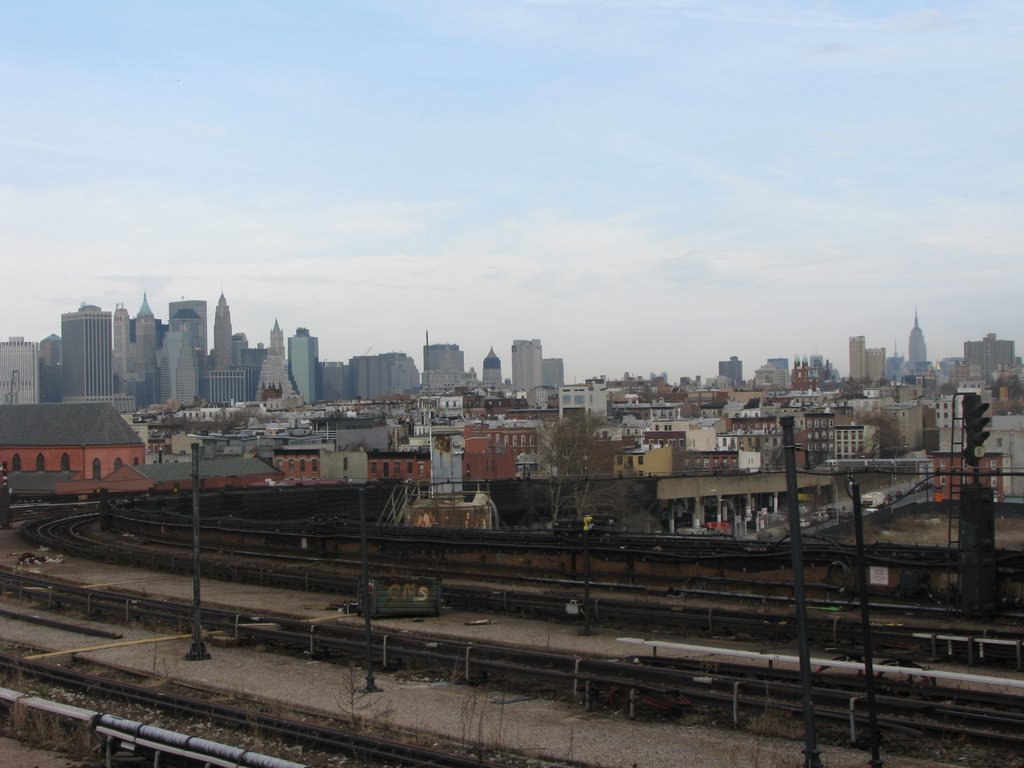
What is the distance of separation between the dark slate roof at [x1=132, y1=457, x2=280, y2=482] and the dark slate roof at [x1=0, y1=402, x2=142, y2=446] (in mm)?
3910

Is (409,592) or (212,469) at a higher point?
(409,592)

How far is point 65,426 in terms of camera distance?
97.0 meters

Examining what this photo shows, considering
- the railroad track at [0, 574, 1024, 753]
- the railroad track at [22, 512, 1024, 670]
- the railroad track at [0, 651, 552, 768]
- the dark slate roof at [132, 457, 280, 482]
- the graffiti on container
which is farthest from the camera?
the dark slate roof at [132, 457, 280, 482]

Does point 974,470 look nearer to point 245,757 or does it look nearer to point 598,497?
point 245,757

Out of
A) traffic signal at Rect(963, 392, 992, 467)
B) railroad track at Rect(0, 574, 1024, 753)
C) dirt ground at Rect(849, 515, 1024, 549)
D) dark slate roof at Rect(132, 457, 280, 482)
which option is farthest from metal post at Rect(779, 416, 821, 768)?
dark slate roof at Rect(132, 457, 280, 482)

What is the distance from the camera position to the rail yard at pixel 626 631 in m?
14.9

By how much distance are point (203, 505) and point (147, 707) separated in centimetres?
4757

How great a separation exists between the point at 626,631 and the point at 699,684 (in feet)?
20.9

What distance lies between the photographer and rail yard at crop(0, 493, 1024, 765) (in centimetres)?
1491

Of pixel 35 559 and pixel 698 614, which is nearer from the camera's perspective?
pixel 698 614

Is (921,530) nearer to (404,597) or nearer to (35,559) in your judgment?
(404,597)

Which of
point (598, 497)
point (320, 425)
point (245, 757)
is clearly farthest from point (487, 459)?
point (245, 757)

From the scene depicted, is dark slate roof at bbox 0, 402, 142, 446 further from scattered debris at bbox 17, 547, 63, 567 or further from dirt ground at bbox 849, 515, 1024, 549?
dirt ground at bbox 849, 515, 1024, 549

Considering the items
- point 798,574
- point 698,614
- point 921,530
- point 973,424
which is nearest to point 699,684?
point 798,574
